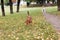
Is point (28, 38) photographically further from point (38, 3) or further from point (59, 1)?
point (38, 3)

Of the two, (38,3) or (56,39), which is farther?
(38,3)

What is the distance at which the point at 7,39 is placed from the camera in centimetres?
891

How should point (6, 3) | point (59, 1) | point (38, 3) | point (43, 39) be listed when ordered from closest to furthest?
point (43, 39) → point (59, 1) → point (38, 3) → point (6, 3)

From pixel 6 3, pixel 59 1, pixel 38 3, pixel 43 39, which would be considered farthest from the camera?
pixel 6 3

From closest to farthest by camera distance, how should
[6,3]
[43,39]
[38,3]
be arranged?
[43,39], [38,3], [6,3]

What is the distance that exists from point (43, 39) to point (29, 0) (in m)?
59.9

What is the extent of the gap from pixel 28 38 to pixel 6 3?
236 feet

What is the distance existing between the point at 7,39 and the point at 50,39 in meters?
1.62

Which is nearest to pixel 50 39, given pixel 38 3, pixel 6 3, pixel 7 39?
pixel 7 39

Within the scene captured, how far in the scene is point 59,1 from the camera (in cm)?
3155

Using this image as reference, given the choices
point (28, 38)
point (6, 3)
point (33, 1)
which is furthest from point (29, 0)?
point (28, 38)

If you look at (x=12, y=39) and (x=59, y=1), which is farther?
(x=59, y=1)

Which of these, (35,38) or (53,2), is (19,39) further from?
(53,2)

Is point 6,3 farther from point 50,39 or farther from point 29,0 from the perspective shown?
point 50,39
